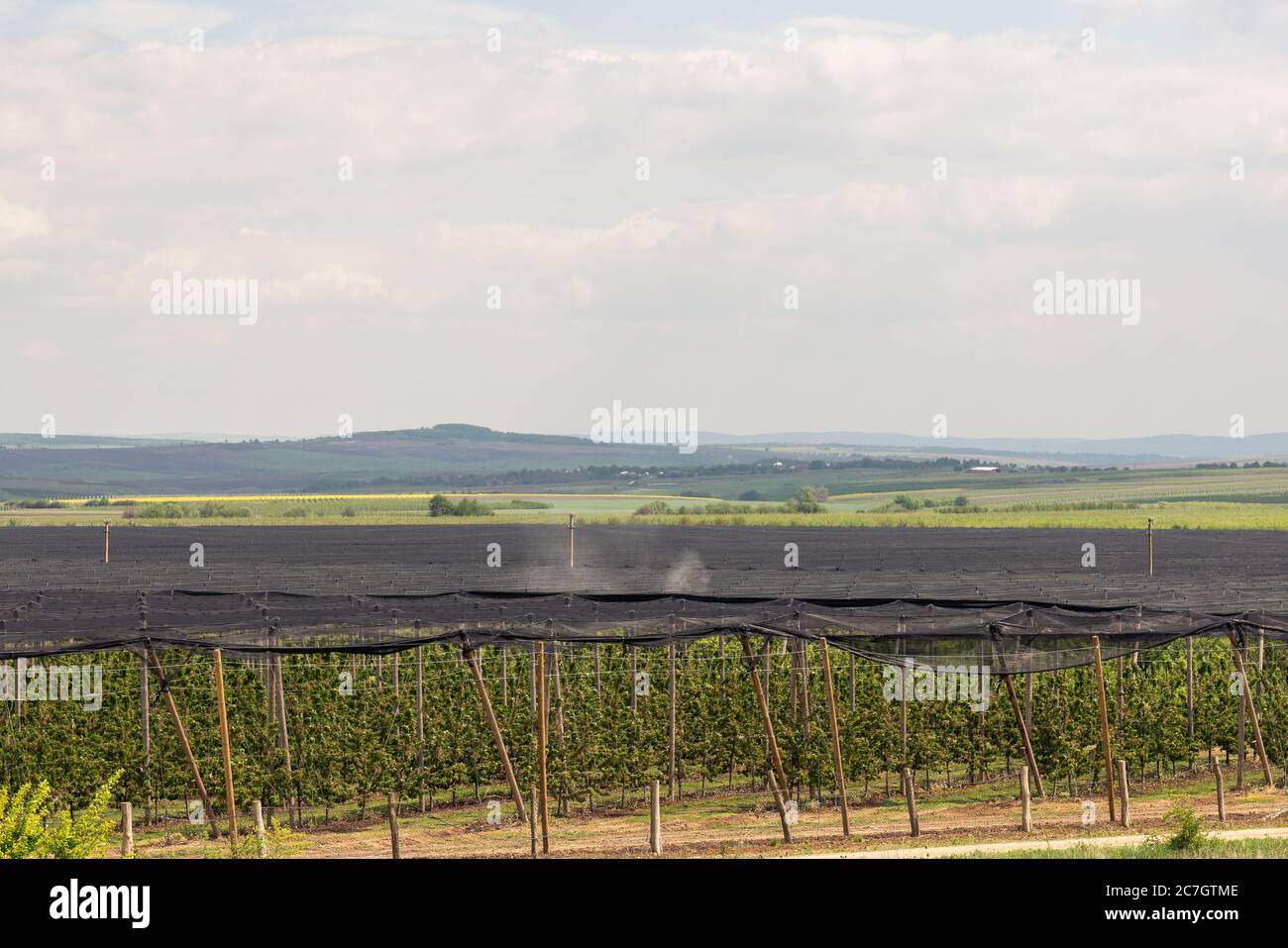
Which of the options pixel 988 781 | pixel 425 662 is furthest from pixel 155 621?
pixel 988 781

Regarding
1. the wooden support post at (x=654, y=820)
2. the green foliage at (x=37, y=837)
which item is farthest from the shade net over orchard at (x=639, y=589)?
the green foliage at (x=37, y=837)

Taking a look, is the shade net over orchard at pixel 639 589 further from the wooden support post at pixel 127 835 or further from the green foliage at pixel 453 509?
the green foliage at pixel 453 509

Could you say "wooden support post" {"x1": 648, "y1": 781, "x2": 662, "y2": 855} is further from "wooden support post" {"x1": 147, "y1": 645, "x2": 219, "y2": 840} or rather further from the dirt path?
"wooden support post" {"x1": 147, "y1": 645, "x2": 219, "y2": 840}

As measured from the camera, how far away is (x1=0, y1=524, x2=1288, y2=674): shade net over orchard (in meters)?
24.9

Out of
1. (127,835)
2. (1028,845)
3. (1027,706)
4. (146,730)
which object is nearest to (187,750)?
(146,730)

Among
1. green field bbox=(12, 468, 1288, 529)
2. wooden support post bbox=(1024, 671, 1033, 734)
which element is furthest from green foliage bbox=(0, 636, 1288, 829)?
green field bbox=(12, 468, 1288, 529)

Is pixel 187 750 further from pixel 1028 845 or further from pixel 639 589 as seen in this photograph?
pixel 639 589

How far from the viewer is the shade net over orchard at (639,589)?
24922mm

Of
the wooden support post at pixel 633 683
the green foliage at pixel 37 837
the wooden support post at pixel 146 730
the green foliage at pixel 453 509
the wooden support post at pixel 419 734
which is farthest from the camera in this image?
the green foliage at pixel 453 509

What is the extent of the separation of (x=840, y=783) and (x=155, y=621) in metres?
12.9

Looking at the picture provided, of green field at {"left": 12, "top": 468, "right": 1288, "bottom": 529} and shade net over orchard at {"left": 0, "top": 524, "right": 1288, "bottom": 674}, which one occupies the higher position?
green field at {"left": 12, "top": 468, "right": 1288, "bottom": 529}

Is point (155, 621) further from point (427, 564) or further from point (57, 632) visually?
point (427, 564)

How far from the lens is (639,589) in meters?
53.2
